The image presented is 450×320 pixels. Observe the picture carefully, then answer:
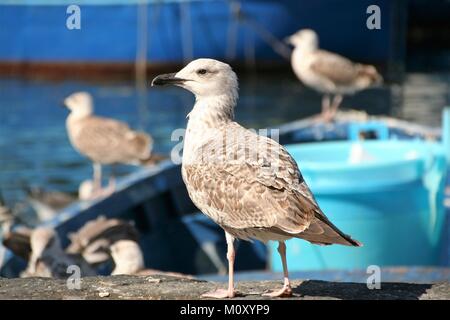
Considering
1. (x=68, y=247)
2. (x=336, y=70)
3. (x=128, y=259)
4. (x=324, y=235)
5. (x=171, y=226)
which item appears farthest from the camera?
(x=336, y=70)

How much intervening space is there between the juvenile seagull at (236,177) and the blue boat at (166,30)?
29.2 metres

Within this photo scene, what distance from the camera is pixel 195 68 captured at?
591 cm

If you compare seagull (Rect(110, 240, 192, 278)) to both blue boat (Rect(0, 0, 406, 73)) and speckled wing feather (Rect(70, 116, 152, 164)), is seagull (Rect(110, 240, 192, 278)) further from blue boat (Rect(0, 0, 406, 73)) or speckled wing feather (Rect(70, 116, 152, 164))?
blue boat (Rect(0, 0, 406, 73))

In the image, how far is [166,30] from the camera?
35406 millimetres

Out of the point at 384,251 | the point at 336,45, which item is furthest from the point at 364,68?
the point at 336,45

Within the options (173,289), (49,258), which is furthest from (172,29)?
(173,289)

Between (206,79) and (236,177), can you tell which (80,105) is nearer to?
(206,79)

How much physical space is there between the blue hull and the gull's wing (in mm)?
29489

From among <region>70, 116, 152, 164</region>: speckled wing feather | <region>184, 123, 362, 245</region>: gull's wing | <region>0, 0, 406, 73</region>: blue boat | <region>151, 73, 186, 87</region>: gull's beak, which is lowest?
<region>184, 123, 362, 245</region>: gull's wing

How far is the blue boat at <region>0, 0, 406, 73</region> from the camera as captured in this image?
35062 millimetres

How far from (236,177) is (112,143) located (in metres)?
8.05

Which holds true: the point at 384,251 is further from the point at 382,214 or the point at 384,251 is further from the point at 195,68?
the point at 195,68

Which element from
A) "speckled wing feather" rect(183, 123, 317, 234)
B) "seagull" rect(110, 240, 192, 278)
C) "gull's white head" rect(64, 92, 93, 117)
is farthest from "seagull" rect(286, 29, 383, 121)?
"speckled wing feather" rect(183, 123, 317, 234)
